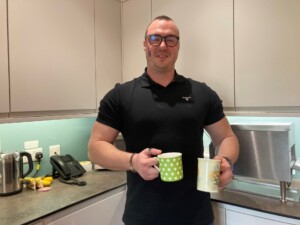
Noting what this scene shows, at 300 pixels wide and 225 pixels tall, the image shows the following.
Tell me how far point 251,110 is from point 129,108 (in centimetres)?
75

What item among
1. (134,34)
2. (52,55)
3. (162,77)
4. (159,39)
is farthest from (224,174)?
(134,34)

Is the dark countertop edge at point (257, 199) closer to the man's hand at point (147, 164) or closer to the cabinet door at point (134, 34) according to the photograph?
the man's hand at point (147, 164)

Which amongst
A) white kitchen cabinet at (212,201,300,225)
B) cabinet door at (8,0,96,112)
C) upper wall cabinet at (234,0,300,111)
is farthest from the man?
cabinet door at (8,0,96,112)

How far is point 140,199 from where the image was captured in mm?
1062

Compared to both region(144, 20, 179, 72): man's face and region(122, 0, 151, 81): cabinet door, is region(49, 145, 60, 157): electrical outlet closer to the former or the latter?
→ region(122, 0, 151, 81): cabinet door

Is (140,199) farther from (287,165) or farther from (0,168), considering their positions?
(0,168)

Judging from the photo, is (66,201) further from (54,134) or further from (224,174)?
(224,174)

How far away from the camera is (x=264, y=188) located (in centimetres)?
145

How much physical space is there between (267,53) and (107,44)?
107 cm

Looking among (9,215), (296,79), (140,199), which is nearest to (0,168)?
(9,215)

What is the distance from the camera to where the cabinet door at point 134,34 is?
1794 millimetres

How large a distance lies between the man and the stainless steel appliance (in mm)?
246

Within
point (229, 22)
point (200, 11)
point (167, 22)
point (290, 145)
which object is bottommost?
point (290, 145)

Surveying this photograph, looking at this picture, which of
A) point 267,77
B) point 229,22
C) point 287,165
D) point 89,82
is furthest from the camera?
point 89,82
